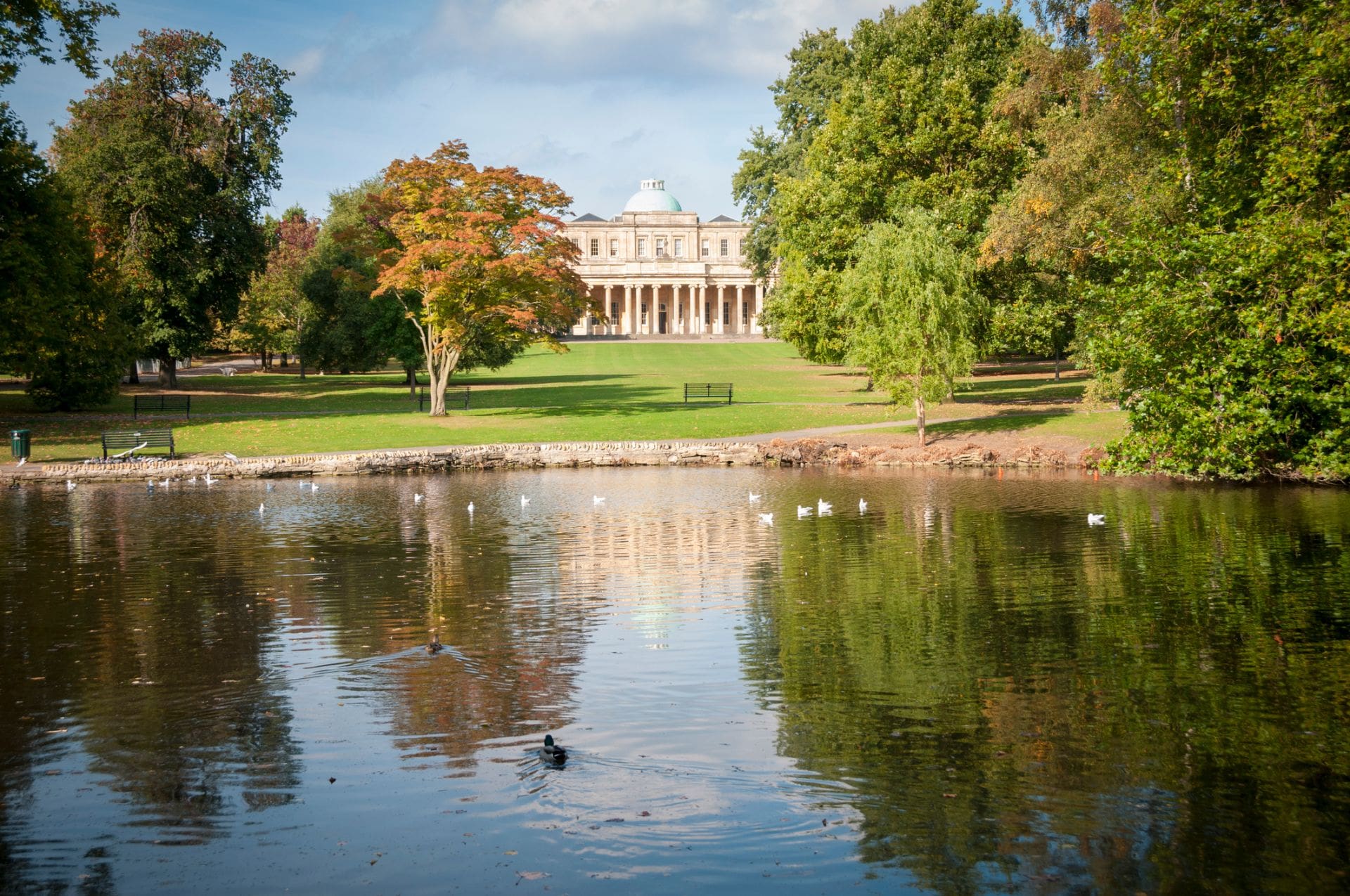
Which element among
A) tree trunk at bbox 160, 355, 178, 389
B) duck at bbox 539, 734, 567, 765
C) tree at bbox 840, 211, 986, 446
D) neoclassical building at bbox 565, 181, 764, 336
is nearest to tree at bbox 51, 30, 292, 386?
tree trunk at bbox 160, 355, 178, 389

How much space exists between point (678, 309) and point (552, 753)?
447 feet

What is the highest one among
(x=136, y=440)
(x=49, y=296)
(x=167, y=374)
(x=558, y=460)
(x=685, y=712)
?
(x=49, y=296)

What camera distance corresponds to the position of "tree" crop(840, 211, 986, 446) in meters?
34.4

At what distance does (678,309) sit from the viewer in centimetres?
14375

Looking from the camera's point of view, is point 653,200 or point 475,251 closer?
point 475,251

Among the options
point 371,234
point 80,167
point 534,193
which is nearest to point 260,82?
point 80,167

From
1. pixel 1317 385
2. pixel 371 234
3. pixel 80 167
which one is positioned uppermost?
pixel 80 167

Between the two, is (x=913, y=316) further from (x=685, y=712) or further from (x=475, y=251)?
(x=685, y=712)

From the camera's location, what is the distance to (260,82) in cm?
5612

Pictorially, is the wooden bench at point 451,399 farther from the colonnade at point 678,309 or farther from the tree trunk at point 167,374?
the colonnade at point 678,309

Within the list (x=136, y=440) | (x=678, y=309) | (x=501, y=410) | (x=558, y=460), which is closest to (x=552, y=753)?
(x=558, y=460)

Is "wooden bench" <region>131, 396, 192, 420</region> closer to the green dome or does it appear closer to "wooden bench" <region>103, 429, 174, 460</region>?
"wooden bench" <region>103, 429, 174, 460</region>

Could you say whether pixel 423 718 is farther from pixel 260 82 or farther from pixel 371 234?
pixel 260 82

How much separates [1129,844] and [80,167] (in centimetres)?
5459
